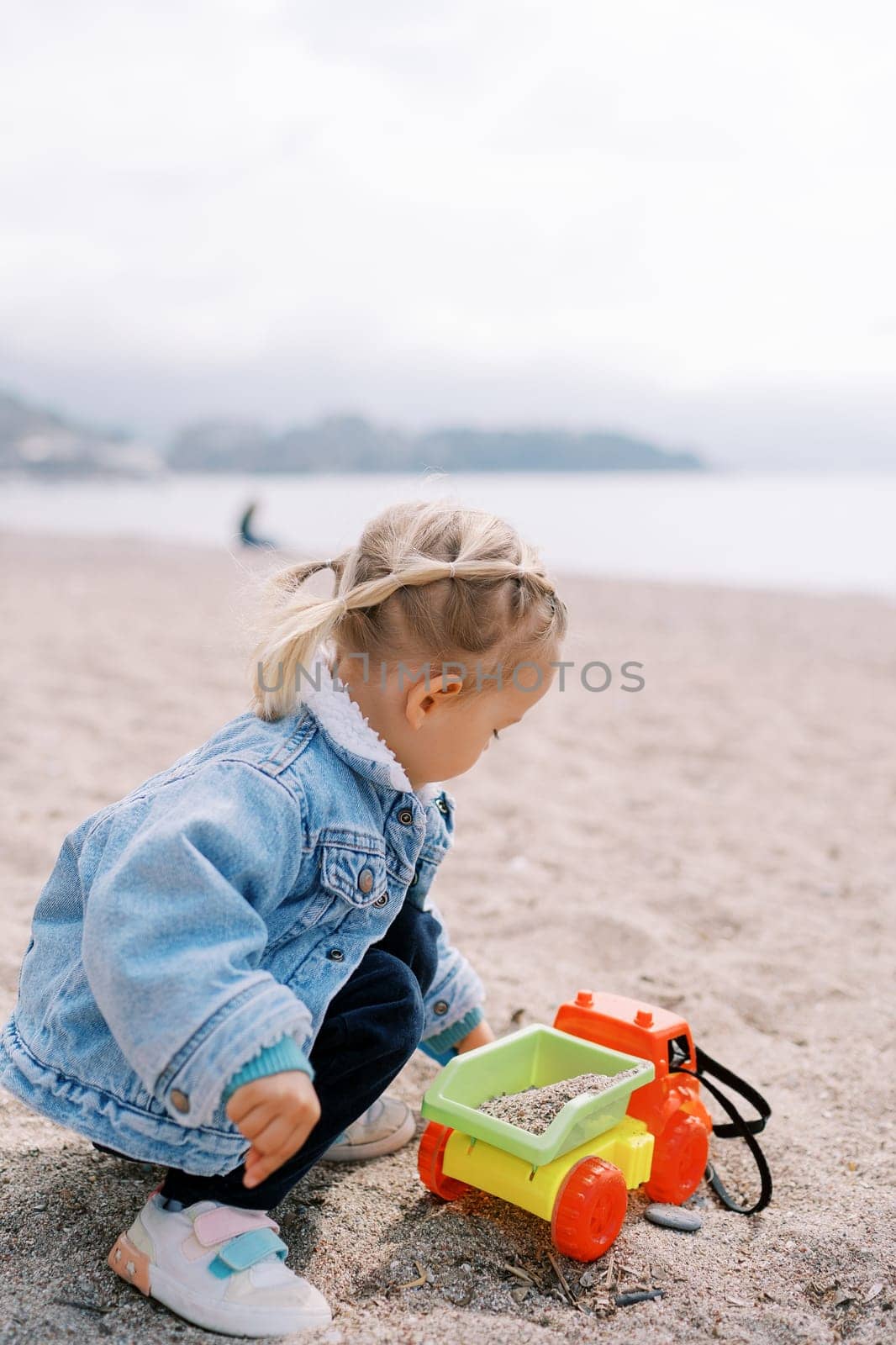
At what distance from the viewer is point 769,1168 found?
6.75 ft

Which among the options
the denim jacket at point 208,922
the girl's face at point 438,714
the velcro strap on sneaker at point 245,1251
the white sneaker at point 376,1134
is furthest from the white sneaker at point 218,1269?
the girl's face at point 438,714

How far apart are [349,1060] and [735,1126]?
79 centimetres

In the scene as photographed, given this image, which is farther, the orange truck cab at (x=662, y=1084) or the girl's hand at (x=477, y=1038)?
the girl's hand at (x=477, y=1038)

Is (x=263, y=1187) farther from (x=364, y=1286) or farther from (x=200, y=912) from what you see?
(x=200, y=912)

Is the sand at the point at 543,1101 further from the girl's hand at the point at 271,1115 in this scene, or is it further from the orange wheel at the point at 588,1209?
the girl's hand at the point at 271,1115

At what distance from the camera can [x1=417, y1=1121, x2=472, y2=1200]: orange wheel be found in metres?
1.80

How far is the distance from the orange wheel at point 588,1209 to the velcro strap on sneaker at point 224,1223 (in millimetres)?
428

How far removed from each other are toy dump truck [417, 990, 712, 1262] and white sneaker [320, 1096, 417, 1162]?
227mm

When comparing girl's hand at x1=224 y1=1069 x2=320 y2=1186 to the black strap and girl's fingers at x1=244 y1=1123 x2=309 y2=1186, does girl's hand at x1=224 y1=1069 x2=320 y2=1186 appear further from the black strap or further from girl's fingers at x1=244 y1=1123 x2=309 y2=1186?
the black strap

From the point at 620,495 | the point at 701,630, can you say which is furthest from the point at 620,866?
the point at 620,495

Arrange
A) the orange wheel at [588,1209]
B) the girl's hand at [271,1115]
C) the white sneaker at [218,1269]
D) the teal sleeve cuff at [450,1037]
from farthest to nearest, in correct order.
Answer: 1. the teal sleeve cuff at [450,1037]
2. the orange wheel at [588,1209]
3. the white sneaker at [218,1269]
4. the girl's hand at [271,1115]

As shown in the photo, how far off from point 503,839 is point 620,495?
40.9 m

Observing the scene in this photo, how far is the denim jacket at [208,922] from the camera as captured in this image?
1379mm
